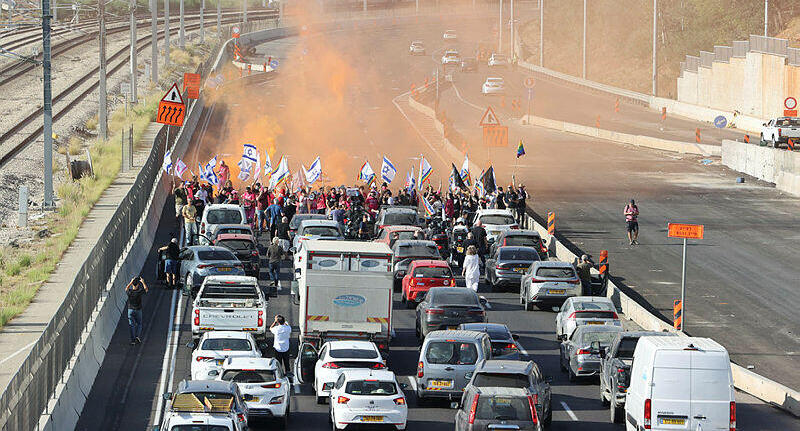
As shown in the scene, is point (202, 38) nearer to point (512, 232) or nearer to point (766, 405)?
point (512, 232)

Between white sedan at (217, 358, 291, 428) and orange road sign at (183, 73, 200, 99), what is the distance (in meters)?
56.2

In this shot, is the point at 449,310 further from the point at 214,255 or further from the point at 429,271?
the point at 214,255

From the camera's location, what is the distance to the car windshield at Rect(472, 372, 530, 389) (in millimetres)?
22311

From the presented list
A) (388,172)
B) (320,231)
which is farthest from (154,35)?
(320,231)

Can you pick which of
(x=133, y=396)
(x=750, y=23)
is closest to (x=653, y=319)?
(x=133, y=396)

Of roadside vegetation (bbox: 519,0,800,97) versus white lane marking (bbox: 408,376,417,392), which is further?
roadside vegetation (bbox: 519,0,800,97)

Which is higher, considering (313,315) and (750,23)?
(750,23)

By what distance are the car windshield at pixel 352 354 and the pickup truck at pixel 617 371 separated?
4.55 meters

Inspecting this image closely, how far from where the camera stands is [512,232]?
135ft

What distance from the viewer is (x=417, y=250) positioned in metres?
38.9

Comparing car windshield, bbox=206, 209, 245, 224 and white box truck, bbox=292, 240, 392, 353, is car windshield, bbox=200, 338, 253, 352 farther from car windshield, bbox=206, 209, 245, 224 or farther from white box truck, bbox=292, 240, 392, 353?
car windshield, bbox=206, 209, 245, 224

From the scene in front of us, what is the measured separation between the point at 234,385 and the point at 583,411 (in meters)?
7.43

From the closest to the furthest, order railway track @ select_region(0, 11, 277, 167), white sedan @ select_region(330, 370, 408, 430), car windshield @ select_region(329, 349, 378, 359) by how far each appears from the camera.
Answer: white sedan @ select_region(330, 370, 408, 430)
car windshield @ select_region(329, 349, 378, 359)
railway track @ select_region(0, 11, 277, 167)

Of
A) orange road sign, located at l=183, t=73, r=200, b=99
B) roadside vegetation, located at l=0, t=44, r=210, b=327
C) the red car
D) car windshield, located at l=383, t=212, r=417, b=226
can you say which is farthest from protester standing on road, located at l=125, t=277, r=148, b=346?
orange road sign, located at l=183, t=73, r=200, b=99
